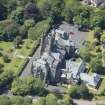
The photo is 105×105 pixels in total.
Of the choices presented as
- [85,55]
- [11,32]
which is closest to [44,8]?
[11,32]

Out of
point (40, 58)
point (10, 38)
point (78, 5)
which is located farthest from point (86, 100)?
point (78, 5)

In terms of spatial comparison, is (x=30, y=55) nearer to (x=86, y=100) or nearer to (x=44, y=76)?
(x=44, y=76)


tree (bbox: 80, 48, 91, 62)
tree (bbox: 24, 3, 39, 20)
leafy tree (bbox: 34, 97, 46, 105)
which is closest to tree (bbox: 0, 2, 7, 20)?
tree (bbox: 24, 3, 39, 20)

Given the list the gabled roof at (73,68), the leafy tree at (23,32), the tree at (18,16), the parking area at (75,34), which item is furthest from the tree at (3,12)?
the gabled roof at (73,68)

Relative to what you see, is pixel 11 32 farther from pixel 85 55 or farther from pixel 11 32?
pixel 85 55

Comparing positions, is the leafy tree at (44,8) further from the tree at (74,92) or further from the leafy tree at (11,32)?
the tree at (74,92)

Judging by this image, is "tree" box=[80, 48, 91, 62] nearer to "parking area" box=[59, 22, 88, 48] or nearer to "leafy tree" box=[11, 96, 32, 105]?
"parking area" box=[59, 22, 88, 48]
